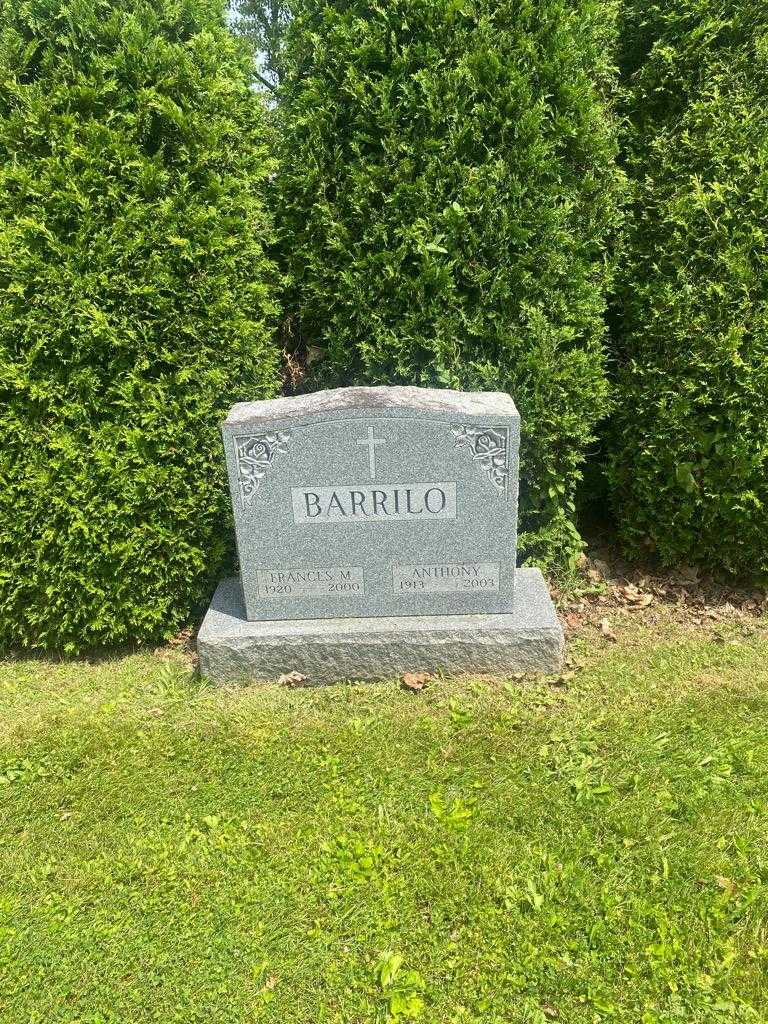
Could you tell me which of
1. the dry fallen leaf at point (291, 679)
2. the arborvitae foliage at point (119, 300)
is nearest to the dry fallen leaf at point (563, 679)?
the dry fallen leaf at point (291, 679)

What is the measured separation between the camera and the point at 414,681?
376 centimetres

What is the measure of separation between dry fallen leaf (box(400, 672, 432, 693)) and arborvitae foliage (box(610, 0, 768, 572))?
5.70 ft

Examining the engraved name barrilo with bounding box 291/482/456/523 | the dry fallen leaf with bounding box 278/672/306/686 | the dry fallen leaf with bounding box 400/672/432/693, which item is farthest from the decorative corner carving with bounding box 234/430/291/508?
the dry fallen leaf with bounding box 400/672/432/693

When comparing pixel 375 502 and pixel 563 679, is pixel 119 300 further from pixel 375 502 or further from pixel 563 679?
pixel 563 679

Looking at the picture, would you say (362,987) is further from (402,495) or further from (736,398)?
(736,398)

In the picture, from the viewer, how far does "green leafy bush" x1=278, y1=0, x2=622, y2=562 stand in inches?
146

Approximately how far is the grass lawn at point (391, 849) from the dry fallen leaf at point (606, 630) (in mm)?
251

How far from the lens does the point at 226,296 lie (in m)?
3.80

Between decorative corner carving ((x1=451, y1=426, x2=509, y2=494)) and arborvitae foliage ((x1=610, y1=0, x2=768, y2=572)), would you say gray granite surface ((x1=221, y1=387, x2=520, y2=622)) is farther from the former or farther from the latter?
arborvitae foliage ((x1=610, y1=0, x2=768, y2=572))

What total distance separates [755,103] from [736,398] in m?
1.59

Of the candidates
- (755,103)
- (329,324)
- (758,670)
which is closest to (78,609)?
(329,324)

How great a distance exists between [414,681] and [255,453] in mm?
1416

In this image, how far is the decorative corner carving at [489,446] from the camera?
353cm

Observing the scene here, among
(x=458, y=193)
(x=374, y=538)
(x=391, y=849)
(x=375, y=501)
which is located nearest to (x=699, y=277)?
(x=458, y=193)
